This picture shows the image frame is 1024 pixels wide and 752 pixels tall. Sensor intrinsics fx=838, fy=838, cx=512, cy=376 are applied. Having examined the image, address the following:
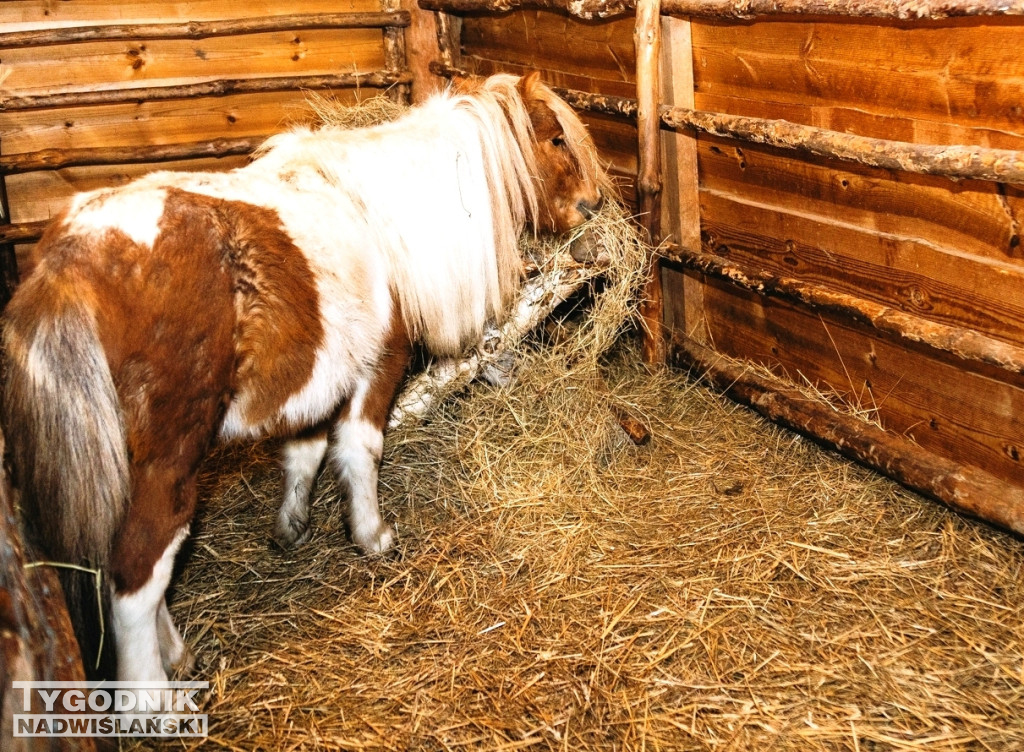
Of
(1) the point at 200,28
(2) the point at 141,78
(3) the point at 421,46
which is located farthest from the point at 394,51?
(2) the point at 141,78

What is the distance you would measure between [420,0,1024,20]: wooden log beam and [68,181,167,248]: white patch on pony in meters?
2.00

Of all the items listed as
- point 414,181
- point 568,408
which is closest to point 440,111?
point 414,181

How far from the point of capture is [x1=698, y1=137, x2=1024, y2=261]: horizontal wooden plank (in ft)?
8.05

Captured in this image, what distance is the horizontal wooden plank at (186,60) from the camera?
14.6 feet

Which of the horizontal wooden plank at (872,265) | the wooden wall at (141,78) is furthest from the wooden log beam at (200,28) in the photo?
the horizontal wooden plank at (872,265)

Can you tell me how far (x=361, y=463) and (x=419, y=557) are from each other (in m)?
0.39

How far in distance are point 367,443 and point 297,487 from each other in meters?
0.34

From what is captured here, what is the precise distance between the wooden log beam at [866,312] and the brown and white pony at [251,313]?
76cm

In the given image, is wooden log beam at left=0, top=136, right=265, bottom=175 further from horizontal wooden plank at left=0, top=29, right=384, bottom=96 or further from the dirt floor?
the dirt floor

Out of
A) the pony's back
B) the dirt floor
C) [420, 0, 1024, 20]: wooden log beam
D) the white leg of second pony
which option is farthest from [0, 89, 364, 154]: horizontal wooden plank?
the white leg of second pony

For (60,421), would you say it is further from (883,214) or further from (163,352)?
(883,214)

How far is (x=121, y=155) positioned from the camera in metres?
4.50

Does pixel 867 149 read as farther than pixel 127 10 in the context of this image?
No

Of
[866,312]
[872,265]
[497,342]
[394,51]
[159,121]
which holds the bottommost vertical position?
[497,342]
